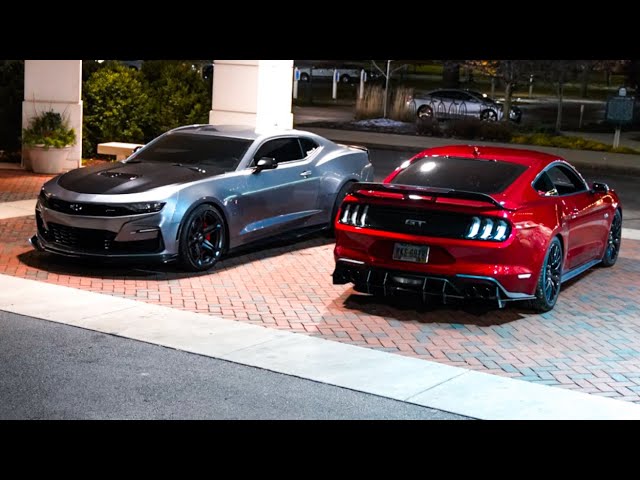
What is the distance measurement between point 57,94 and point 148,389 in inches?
489

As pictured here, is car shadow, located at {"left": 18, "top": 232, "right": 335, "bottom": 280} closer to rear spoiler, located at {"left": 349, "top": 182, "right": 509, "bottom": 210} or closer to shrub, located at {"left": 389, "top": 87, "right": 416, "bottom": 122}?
rear spoiler, located at {"left": 349, "top": 182, "right": 509, "bottom": 210}

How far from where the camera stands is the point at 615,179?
68.8 ft

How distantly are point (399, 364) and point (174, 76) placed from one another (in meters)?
14.3

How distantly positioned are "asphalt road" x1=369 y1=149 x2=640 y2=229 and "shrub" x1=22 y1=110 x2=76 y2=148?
6.15 meters

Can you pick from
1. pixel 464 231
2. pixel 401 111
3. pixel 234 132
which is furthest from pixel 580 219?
pixel 401 111

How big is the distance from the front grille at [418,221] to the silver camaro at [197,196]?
7.72ft

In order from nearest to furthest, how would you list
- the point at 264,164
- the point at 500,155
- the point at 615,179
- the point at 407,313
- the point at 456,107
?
1. the point at 407,313
2. the point at 500,155
3. the point at 264,164
4. the point at 615,179
5. the point at 456,107

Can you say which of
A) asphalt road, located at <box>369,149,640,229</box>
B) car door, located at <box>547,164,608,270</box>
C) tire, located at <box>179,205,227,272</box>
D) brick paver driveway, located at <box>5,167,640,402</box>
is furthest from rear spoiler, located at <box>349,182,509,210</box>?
asphalt road, located at <box>369,149,640,229</box>

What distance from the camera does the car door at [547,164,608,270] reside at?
31.9ft

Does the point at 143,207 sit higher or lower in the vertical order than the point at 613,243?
higher

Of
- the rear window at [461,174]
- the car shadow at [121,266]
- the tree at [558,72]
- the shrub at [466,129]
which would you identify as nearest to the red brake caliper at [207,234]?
the car shadow at [121,266]

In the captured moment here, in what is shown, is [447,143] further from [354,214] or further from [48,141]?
[354,214]
